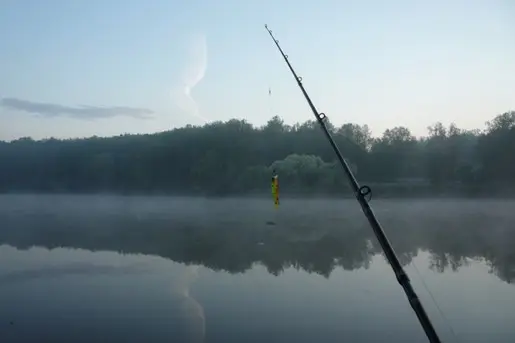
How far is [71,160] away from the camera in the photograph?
Result: 224 feet

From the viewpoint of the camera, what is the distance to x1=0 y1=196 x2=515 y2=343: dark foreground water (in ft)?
27.6

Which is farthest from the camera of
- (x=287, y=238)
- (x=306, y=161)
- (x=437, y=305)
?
(x=306, y=161)

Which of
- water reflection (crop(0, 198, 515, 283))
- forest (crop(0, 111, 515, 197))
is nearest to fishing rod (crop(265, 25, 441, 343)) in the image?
water reflection (crop(0, 198, 515, 283))

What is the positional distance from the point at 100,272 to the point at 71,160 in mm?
58353

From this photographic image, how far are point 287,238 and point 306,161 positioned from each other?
19842 mm

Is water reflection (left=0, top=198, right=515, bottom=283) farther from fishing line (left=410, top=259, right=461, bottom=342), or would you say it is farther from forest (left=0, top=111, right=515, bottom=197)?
forest (left=0, top=111, right=515, bottom=197)

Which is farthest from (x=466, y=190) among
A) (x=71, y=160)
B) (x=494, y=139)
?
(x=71, y=160)

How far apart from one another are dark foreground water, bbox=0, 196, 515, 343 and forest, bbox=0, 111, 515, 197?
53.5 ft

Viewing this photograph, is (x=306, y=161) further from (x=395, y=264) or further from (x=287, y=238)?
(x=395, y=264)

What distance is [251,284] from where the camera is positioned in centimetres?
1178

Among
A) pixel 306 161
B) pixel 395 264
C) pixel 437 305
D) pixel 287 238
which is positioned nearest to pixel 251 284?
pixel 437 305

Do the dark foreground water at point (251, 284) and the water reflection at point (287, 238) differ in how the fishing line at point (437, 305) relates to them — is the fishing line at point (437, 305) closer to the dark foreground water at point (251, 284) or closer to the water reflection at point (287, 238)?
the dark foreground water at point (251, 284)

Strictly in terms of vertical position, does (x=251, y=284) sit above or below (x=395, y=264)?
below

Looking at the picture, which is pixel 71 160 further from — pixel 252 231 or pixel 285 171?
pixel 252 231
